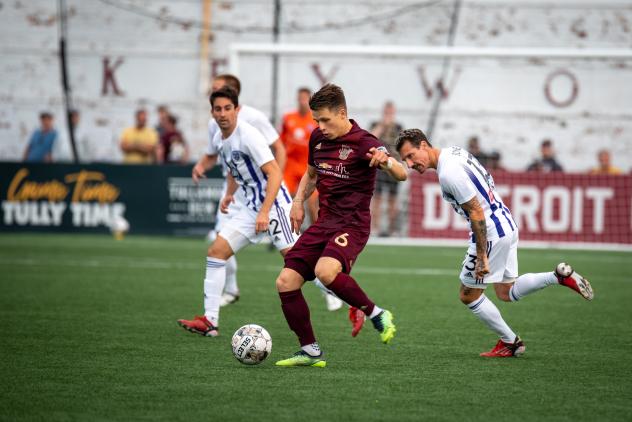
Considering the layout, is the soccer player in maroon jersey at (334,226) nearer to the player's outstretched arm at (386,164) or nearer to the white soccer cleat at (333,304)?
the player's outstretched arm at (386,164)

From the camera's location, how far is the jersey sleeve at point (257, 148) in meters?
8.07

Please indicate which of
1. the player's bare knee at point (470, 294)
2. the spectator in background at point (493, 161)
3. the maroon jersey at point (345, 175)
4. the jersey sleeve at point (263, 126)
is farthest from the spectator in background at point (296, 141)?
the maroon jersey at point (345, 175)

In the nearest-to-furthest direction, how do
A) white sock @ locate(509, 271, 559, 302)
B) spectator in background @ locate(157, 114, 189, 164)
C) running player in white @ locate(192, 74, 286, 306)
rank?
white sock @ locate(509, 271, 559, 302) → running player in white @ locate(192, 74, 286, 306) → spectator in background @ locate(157, 114, 189, 164)

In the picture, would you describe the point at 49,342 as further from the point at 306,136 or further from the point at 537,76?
the point at 537,76

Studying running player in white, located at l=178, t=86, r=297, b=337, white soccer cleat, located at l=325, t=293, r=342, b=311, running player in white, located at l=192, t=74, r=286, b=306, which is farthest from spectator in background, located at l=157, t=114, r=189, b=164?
running player in white, located at l=178, t=86, r=297, b=337

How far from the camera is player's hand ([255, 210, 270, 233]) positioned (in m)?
7.79

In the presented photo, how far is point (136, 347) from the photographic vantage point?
7.36 m

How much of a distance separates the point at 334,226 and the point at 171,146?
1287 centimetres

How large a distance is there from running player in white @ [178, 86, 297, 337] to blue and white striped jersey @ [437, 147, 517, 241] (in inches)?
60.0

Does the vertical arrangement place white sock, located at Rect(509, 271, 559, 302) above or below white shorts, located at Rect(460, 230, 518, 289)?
below

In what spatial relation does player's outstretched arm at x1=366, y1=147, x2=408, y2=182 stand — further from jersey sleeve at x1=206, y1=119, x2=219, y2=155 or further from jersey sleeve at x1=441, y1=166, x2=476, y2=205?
jersey sleeve at x1=206, y1=119, x2=219, y2=155

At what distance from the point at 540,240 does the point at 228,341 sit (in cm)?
1104

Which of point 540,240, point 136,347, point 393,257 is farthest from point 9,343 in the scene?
point 540,240

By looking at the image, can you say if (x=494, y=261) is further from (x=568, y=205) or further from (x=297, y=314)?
(x=568, y=205)
